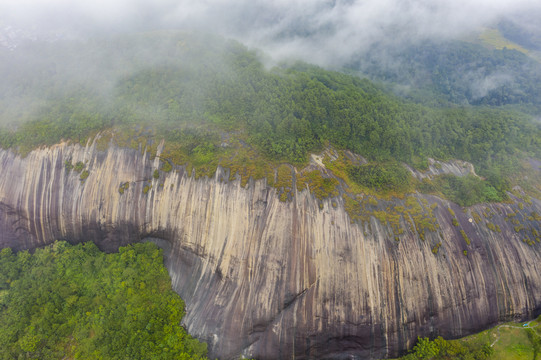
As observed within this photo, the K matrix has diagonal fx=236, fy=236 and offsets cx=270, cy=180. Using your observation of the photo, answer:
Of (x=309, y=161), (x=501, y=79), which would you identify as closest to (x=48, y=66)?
(x=309, y=161)

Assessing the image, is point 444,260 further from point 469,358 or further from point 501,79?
point 501,79

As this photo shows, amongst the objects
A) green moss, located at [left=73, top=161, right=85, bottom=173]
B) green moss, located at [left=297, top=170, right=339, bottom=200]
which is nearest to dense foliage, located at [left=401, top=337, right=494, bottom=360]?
green moss, located at [left=297, top=170, right=339, bottom=200]

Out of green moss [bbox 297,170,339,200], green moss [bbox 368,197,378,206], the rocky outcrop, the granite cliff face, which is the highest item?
the rocky outcrop

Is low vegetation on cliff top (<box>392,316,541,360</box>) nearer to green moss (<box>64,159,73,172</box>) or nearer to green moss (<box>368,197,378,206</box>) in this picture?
green moss (<box>368,197,378,206</box>)

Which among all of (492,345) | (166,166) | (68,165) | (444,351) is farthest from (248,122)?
(492,345)

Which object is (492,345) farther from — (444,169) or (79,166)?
(79,166)

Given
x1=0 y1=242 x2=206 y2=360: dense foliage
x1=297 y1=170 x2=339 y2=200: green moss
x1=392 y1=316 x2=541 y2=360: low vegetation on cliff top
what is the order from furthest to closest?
x1=297 y1=170 x2=339 y2=200: green moss, x1=392 y1=316 x2=541 y2=360: low vegetation on cliff top, x1=0 y1=242 x2=206 y2=360: dense foliage
